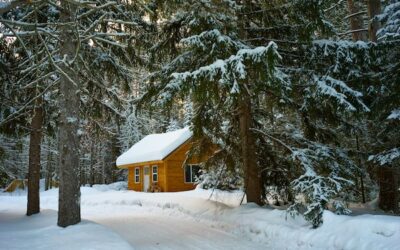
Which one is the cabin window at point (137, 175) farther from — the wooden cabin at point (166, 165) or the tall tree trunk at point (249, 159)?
the tall tree trunk at point (249, 159)

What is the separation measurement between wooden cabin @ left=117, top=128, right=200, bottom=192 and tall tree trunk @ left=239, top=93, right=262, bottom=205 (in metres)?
12.3

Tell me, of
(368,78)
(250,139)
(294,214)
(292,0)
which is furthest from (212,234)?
(292,0)

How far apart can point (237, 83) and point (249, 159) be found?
399 cm

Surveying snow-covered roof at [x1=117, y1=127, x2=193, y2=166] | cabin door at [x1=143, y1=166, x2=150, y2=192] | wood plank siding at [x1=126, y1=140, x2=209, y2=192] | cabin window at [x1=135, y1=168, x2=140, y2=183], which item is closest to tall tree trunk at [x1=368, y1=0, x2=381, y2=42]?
snow-covered roof at [x1=117, y1=127, x2=193, y2=166]

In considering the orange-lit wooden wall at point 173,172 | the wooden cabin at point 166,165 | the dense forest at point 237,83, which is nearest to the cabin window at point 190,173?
the wooden cabin at point 166,165

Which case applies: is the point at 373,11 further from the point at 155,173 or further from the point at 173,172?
the point at 155,173

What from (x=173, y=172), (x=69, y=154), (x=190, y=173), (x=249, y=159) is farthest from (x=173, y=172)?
(x=69, y=154)

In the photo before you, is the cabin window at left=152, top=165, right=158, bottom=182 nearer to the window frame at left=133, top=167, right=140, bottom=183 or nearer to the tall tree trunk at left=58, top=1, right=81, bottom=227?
the window frame at left=133, top=167, right=140, bottom=183

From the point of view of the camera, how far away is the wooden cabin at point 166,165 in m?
25.0

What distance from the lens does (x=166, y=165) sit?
82.7 feet

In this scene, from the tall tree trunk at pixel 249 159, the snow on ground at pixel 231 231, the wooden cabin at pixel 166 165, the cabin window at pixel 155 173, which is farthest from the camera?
the cabin window at pixel 155 173

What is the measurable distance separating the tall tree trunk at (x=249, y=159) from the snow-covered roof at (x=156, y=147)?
12016 mm

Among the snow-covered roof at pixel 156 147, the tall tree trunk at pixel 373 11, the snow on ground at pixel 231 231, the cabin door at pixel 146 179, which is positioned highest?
the tall tree trunk at pixel 373 11

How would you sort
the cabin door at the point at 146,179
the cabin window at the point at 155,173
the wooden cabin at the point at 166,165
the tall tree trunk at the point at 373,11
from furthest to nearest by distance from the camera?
the cabin door at the point at 146,179 < the cabin window at the point at 155,173 < the wooden cabin at the point at 166,165 < the tall tree trunk at the point at 373,11
